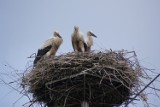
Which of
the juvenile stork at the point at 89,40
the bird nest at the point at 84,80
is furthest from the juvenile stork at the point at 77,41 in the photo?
the bird nest at the point at 84,80

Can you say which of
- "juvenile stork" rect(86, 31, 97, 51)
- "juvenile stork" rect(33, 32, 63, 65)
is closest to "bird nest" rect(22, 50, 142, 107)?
"juvenile stork" rect(33, 32, 63, 65)

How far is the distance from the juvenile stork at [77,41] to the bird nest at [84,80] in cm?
165

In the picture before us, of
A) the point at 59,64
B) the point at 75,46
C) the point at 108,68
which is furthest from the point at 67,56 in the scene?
the point at 75,46

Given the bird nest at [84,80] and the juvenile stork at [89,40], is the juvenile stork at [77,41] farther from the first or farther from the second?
the bird nest at [84,80]

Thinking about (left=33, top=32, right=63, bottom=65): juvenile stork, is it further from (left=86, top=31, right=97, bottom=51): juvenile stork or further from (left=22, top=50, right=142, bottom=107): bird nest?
(left=22, top=50, right=142, bottom=107): bird nest

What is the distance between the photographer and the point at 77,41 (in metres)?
9.71

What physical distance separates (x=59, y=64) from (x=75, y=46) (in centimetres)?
207

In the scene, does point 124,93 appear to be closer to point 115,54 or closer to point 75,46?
point 115,54

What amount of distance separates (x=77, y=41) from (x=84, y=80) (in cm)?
244

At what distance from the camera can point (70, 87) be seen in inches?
294

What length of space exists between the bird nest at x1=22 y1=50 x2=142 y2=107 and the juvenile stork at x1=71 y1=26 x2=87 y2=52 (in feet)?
5.41

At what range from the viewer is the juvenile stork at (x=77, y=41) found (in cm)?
966

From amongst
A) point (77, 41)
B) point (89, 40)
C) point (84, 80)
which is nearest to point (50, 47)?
point (77, 41)

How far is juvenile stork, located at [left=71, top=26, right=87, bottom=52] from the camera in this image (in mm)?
9656
